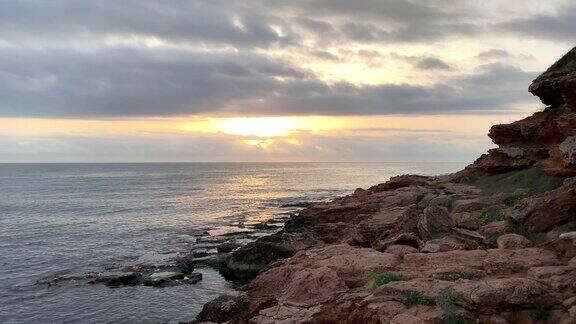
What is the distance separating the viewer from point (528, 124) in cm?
3447

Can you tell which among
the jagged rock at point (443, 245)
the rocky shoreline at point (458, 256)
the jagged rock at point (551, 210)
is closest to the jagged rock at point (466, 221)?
the rocky shoreline at point (458, 256)

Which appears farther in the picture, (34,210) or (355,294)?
(34,210)

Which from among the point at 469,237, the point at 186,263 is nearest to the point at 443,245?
the point at 469,237

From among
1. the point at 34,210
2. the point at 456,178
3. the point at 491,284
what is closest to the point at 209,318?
the point at 491,284

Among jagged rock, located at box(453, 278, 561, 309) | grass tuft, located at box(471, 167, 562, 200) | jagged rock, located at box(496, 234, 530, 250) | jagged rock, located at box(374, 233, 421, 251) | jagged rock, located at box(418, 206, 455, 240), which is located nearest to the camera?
jagged rock, located at box(453, 278, 561, 309)

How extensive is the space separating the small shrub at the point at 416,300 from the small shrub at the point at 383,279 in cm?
178

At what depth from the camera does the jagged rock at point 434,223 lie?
2516 cm

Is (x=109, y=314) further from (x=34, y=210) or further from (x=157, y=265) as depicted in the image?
(x=34, y=210)

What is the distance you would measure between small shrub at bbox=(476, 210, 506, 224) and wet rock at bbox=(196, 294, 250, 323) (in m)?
13.1

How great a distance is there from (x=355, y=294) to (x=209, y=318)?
7905mm

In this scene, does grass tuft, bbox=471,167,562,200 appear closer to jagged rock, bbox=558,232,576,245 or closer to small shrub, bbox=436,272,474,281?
jagged rock, bbox=558,232,576,245

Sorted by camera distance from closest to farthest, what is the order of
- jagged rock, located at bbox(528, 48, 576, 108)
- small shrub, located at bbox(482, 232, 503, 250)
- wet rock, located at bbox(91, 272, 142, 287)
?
small shrub, located at bbox(482, 232, 503, 250)
jagged rock, located at bbox(528, 48, 576, 108)
wet rock, located at bbox(91, 272, 142, 287)

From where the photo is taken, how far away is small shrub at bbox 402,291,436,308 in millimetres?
16438

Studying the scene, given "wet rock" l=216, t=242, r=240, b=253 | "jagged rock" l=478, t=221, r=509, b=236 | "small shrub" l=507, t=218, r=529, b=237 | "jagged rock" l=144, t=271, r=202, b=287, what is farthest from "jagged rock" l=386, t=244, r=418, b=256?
"wet rock" l=216, t=242, r=240, b=253
